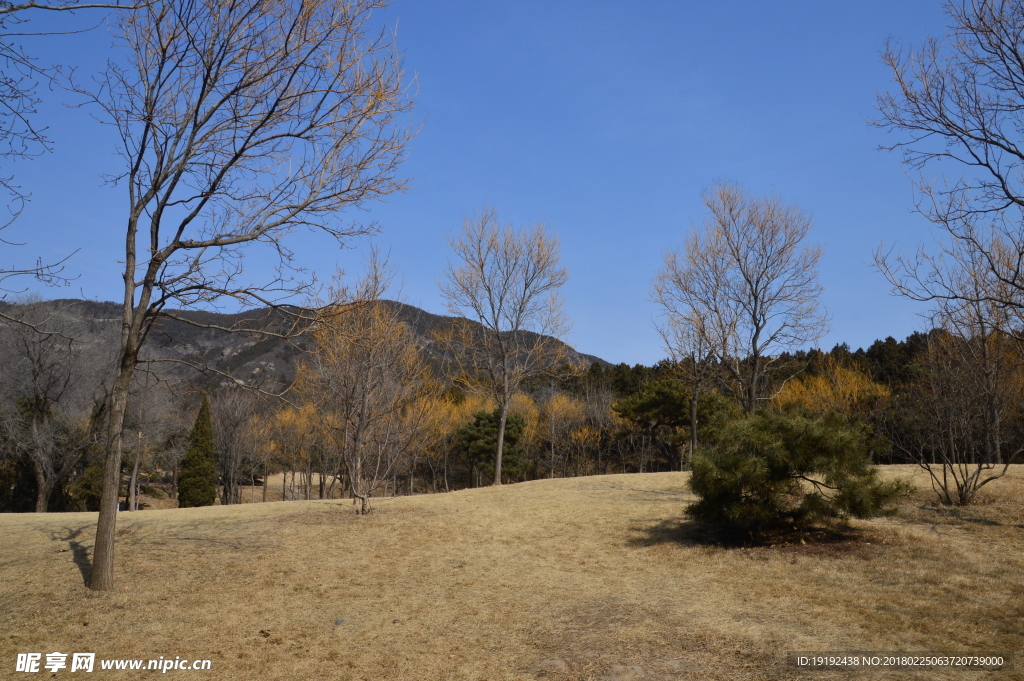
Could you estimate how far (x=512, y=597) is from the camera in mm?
7285

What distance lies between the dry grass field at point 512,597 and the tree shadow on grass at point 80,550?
0.05 meters

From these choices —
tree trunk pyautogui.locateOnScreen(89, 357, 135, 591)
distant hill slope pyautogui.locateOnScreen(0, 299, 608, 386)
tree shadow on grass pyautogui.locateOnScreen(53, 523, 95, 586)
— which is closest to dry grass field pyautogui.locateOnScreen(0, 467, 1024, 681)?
tree shadow on grass pyautogui.locateOnScreen(53, 523, 95, 586)

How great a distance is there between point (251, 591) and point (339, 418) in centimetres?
605

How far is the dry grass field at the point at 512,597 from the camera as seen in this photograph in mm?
5164

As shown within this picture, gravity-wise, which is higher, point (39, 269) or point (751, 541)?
point (39, 269)

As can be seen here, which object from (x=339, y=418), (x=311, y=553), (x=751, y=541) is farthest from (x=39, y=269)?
(x=751, y=541)

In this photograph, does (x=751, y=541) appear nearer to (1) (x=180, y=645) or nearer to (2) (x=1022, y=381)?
(1) (x=180, y=645)

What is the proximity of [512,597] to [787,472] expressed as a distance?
13.7ft

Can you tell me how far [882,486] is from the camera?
8.59 m

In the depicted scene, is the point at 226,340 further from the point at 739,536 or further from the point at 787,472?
the point at 787,472

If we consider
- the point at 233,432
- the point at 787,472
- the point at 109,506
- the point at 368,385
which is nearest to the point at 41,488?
the point at 233,432

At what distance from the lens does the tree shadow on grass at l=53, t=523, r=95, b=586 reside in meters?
7.58

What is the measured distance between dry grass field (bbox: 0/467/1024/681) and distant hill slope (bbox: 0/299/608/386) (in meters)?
2.61

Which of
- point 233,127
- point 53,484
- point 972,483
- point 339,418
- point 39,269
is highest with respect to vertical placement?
point 233,127
